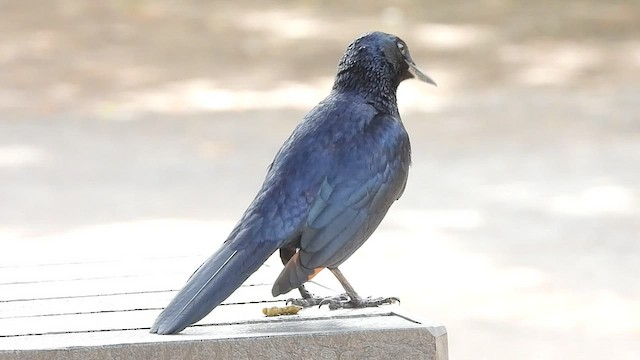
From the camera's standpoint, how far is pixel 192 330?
2.51 metres

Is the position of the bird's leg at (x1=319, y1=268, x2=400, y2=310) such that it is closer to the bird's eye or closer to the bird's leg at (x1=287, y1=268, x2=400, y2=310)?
the bird's leg at (x1=287, y1=268, x2=400, y2=310)

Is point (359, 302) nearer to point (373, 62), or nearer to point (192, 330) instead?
point (192, 330)

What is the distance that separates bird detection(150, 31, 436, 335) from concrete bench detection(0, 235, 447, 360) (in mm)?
72

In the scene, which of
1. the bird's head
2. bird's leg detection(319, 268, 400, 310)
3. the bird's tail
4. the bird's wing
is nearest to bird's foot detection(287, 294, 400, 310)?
bird's leg detection(319, 268, 400, 310)

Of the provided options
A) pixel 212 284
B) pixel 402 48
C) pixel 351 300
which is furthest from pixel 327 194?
pixel 402 48

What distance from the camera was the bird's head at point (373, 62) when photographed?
2.87 meters

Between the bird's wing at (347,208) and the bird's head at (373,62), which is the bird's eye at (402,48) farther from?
the bird's wing at (347,208)

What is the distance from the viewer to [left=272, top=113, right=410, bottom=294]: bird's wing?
2.58m

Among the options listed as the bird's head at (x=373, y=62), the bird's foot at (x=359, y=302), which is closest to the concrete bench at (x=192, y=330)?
the bird's foot at (x=359, y=302)

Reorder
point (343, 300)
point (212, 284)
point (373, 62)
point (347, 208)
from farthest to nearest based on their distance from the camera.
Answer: point (373, 62) < point (343, 300) < point (347, 208) < point (212, 284)

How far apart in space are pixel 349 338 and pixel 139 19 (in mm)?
7776

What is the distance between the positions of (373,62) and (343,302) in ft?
1.85

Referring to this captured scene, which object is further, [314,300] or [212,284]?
[314,300]

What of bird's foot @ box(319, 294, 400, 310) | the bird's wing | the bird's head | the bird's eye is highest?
the bird's eye
